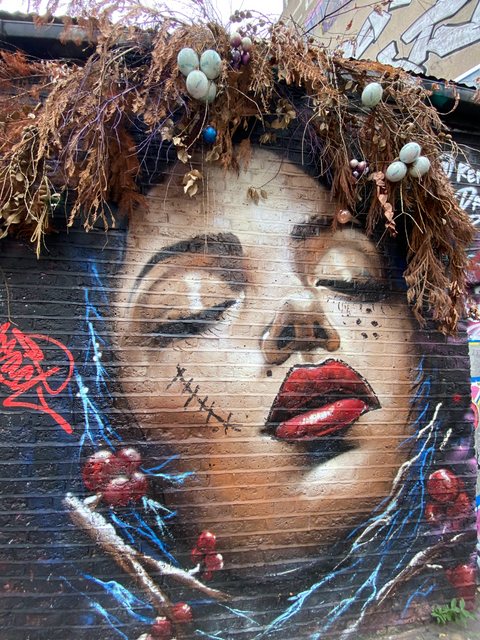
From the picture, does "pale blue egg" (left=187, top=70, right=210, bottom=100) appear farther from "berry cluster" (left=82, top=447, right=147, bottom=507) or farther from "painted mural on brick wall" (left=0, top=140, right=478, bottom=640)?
"berry cluster" (left=82, top=447, right=147, bottom=507)

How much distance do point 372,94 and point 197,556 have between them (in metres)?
3.65

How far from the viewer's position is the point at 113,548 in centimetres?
235

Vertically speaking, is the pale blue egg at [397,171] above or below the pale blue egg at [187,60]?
below

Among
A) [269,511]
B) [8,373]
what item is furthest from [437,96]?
[8,373]

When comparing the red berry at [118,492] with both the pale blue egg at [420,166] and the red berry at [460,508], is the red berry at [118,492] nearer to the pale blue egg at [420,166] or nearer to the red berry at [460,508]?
the red berry at [460,508]

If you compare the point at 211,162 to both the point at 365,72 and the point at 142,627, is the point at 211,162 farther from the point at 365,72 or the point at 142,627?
the point at 142,627

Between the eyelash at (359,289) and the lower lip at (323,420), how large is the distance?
0.88 metres

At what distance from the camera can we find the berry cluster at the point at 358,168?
2650 mm

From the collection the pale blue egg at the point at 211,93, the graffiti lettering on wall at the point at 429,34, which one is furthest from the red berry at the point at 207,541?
the graffiti lettering on wall at the point at 429,34

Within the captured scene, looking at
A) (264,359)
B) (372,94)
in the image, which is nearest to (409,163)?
(372,94)

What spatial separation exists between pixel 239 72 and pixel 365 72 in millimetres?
1007

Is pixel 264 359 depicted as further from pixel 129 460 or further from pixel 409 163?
pixel 409 163

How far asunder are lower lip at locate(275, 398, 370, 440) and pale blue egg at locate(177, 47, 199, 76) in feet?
8.63

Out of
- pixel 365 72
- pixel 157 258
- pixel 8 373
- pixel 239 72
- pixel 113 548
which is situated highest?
pixel 365 72
